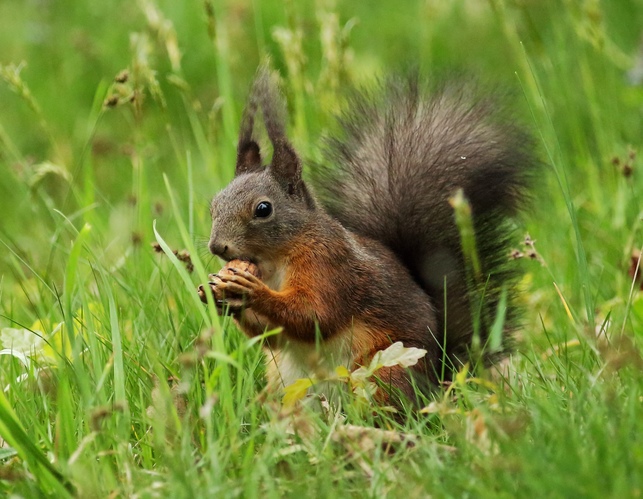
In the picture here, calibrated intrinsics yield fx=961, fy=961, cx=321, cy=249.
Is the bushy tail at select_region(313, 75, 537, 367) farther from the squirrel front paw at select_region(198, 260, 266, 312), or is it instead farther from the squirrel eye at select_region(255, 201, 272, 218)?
the squirrel front paw at select_region(198, 260, 266, 312)

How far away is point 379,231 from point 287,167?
33 centimetres

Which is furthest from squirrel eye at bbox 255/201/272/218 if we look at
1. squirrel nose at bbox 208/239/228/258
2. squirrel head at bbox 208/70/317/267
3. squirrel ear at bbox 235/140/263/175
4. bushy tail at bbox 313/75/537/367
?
bushy tail at bbox 313/75/537/367

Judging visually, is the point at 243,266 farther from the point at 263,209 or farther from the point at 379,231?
the point at 379,231

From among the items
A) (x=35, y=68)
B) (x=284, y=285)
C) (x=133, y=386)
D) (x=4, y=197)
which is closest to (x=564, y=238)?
(x=284, y=285)

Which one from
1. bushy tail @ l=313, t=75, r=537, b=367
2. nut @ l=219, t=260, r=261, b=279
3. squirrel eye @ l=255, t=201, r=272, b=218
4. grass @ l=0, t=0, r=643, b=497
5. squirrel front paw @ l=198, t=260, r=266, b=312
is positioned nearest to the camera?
grass @ l=0, t=0, r=643, b=497

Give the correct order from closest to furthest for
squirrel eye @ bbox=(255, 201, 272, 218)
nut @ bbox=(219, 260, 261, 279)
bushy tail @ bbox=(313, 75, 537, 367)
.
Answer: nut @ bbox=(219, 260, 261, 279), squirrel eye @ bbox=(255, 201, 272, 218), bushy tail @ bbox=(313, 75, 537, 367)

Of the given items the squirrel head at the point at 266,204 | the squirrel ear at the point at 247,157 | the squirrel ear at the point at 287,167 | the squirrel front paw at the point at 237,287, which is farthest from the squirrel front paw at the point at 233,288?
the squirrel ear at the point at 247,157

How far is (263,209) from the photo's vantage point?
228 cm

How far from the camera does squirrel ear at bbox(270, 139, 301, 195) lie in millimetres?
2342

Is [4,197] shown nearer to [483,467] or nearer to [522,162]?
[522,162]

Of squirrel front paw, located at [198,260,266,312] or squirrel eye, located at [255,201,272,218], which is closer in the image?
squirrel front paw, located at [198,260,266,312]

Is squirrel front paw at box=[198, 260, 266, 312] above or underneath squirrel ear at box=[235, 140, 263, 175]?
underneath

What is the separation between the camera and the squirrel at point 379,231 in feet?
7.19

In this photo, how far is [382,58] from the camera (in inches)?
186
